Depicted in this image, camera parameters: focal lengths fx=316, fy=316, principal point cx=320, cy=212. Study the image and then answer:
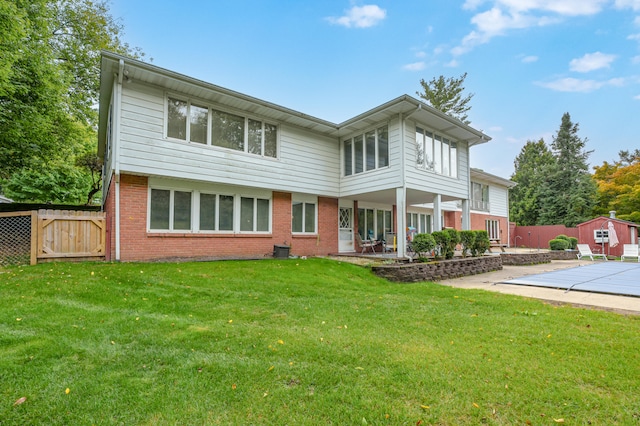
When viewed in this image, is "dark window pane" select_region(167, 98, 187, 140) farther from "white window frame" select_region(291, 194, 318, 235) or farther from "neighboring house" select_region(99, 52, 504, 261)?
"white window frame" select_region(291, 194, 318, 235)

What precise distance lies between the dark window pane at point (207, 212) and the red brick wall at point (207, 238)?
0.34 metres

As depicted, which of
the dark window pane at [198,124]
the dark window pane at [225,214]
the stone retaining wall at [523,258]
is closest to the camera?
the dark window pane at [198,124]

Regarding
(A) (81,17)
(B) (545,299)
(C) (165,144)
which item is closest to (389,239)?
(B) (545,299)

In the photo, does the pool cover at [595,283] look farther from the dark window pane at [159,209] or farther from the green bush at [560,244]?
the green bush at [560,244]

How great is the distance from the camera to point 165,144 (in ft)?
31.6

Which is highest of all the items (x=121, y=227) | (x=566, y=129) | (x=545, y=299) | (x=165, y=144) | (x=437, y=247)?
(x=566, y=129)

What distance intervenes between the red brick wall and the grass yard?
324cm

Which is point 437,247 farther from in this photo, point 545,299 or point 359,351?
point 359,351

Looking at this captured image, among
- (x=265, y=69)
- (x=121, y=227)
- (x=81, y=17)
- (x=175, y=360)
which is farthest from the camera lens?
Answer: (x=265, y=69)

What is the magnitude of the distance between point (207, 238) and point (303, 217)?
4.04 metres

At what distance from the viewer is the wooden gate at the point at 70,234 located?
8305 millimetres

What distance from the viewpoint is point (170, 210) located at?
9984mm

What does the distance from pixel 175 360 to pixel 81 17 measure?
23666mm

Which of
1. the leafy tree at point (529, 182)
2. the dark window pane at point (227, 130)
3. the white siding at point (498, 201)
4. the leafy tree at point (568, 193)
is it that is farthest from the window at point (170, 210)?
the leafy tree at point (529, 182)
